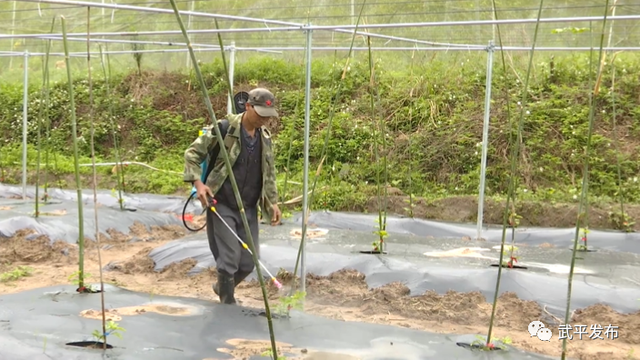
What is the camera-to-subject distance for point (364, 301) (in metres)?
4.85

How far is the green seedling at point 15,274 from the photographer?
205 inches

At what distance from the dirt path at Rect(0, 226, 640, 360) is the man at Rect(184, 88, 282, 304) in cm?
80

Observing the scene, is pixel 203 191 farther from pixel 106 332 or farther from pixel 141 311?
pixel 106 332

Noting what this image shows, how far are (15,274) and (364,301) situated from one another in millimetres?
2759

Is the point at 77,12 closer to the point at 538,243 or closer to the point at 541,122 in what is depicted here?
the point at 541,122

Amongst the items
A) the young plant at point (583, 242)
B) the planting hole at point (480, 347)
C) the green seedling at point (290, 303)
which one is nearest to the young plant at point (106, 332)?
the green seedling at point (290, 303)

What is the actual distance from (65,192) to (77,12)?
6.24 meters

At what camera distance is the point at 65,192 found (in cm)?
1072

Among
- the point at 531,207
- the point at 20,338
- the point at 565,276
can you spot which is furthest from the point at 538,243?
the point at 20,338

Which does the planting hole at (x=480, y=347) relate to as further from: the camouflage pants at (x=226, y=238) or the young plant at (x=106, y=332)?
the young plant at (x=106, y=332)

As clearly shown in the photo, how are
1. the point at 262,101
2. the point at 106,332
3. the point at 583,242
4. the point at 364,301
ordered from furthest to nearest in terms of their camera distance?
1. the point at 583,242
2. the point at 364,301
3. the point at 262,101
4. the point at 106,332

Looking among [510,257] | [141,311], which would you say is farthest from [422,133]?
[141,311]

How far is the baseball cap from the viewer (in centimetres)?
393

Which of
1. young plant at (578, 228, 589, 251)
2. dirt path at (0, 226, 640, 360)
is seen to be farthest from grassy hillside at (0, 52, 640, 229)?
dirt path at (0, 226, 640, 360)
